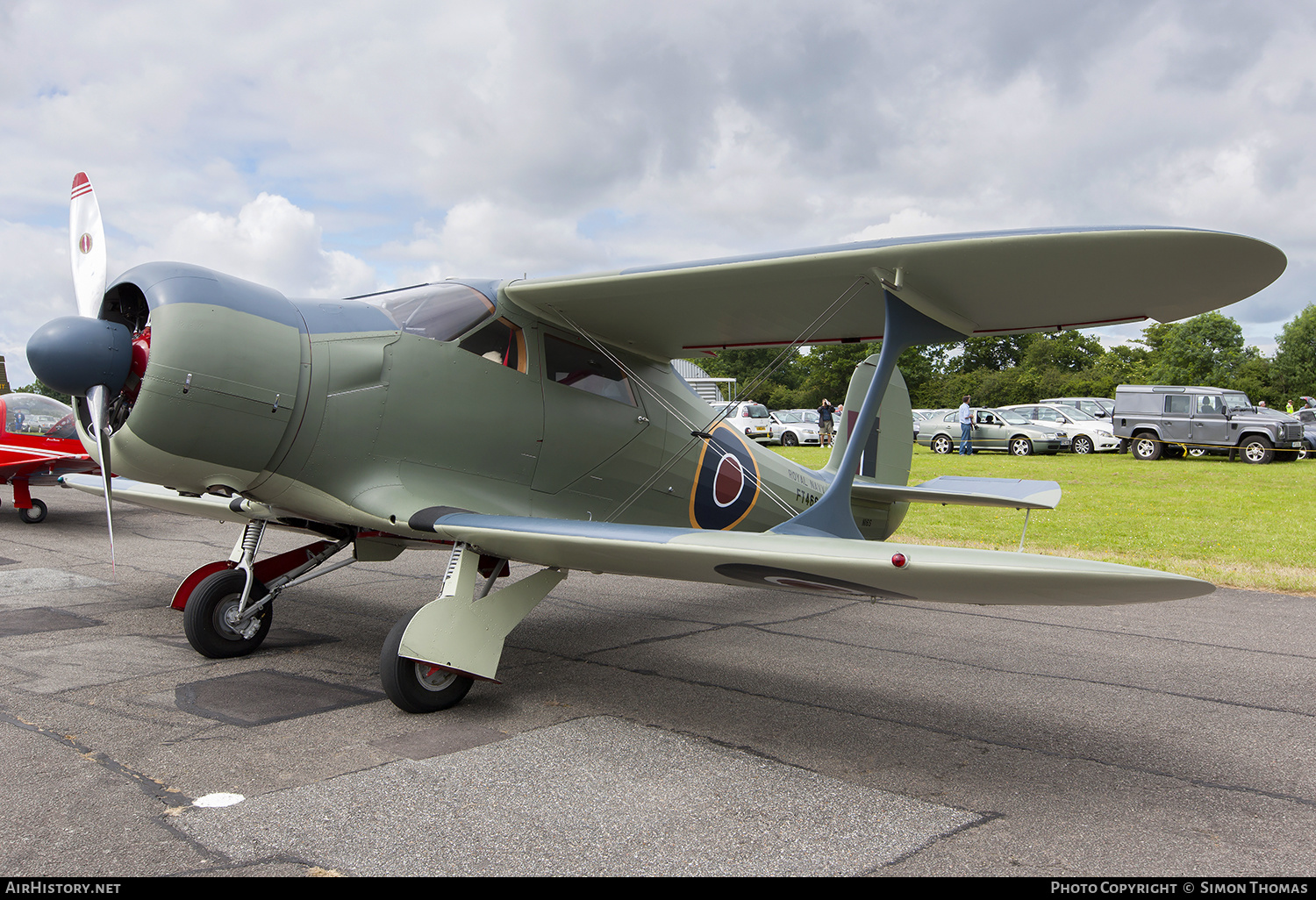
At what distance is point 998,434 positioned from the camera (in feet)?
84.4

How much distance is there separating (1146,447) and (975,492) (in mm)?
19538

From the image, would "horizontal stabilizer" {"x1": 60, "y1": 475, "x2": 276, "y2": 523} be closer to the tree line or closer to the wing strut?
the wing strut

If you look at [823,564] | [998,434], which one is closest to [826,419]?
[998,434]

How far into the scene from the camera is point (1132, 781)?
3.68m

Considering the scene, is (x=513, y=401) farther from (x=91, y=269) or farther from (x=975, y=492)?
(x=975, y=492)

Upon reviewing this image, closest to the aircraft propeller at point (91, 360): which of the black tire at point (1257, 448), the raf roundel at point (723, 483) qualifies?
the raf roundel at point (723, 483)

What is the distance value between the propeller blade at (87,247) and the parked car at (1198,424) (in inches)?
922

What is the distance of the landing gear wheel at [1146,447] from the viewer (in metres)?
22.7

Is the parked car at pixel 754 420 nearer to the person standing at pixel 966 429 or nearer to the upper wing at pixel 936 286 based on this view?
the person standing at pixel 966 429

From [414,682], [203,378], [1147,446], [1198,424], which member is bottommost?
[414,682]

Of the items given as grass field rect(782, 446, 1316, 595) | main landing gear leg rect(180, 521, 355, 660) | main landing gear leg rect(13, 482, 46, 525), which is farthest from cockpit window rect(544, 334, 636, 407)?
main landing gear leg rect(13, 482, 46, 525)

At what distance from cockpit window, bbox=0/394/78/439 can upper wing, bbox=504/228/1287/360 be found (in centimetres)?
1140

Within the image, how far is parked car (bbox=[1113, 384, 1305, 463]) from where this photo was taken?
846 inches

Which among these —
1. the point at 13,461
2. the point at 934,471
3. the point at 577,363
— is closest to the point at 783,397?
the point at 934,471
